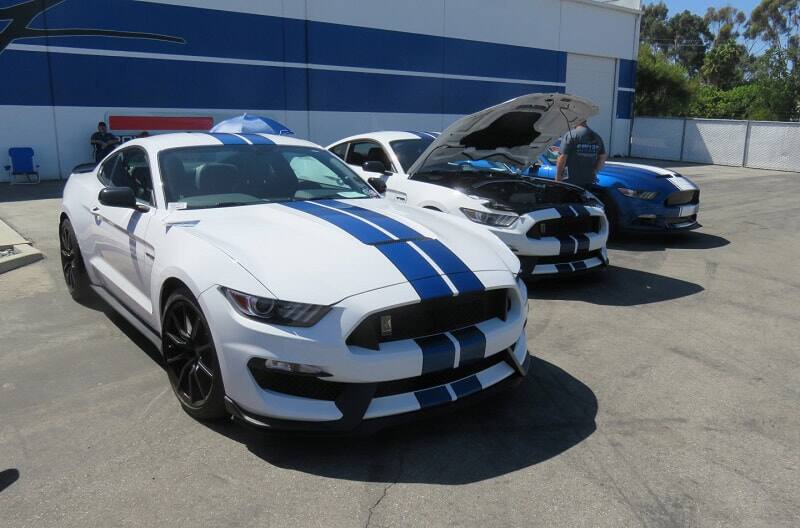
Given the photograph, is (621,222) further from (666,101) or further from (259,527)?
(666,101)

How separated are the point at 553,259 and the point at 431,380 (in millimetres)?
3238

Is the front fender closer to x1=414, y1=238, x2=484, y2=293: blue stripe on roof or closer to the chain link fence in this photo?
x1=414, y1=238, x2=484, y2=293: blue stripe on roof

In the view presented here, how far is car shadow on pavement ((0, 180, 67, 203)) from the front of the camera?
12.1m

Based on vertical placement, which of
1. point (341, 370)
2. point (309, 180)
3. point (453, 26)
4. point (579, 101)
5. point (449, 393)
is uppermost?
point (453, 26)

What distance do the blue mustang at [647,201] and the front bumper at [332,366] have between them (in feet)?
19.6

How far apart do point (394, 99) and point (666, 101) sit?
17.3 m

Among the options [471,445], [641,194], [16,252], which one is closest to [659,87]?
[641,194]

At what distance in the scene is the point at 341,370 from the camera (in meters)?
2.90

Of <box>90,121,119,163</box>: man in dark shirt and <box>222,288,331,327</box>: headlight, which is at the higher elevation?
<box>90,121,119,163</box>: man in dark shirt

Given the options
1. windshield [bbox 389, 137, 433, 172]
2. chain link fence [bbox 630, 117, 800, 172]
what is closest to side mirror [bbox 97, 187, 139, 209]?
windshield [bbox 389, 137, 433, 172]

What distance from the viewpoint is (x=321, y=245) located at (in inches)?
133

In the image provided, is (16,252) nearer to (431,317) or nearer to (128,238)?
(128,238)

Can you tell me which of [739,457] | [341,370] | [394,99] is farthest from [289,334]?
[394,99]

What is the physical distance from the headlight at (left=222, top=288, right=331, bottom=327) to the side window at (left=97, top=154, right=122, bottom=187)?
2.75m
